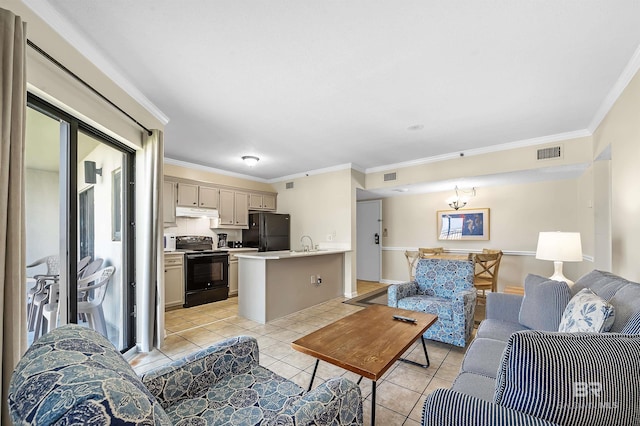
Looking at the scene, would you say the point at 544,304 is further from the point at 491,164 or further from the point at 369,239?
the point at 369,239

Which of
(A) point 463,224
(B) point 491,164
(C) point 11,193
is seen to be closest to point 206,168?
(C) point 11,193

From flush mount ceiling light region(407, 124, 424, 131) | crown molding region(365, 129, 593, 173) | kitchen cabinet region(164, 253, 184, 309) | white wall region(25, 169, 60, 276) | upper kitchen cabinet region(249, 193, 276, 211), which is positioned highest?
flush mount ceiling light region(407, 124, 424, 131)

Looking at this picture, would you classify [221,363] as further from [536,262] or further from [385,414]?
[536,262]

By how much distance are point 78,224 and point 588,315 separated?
3.38 meters

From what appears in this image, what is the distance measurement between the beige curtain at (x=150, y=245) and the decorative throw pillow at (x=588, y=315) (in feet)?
10.9

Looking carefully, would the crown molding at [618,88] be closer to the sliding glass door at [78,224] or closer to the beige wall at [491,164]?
the beige wall at [491,164]

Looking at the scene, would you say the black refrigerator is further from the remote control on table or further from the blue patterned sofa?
the blue patterned sofa

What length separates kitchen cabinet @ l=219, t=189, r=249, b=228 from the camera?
5.44m

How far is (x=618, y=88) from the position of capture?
2400 mm

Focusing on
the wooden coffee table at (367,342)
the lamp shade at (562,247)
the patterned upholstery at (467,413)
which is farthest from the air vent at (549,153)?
the patterned upholstery at (467,413)

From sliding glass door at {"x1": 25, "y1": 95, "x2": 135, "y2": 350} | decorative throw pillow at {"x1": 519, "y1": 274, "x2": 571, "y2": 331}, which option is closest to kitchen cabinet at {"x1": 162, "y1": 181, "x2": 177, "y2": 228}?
sliding glass door at {"x1": 25, "y1": 95, "x2": 135, "y2": 350}

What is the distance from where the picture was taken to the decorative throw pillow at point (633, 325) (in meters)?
1.14

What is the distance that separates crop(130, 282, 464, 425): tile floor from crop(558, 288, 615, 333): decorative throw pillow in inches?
42.1

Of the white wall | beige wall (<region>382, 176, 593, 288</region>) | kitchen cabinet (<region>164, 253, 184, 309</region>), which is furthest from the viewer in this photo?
beige wall (<region>382, 176, 593, 288</region>)
